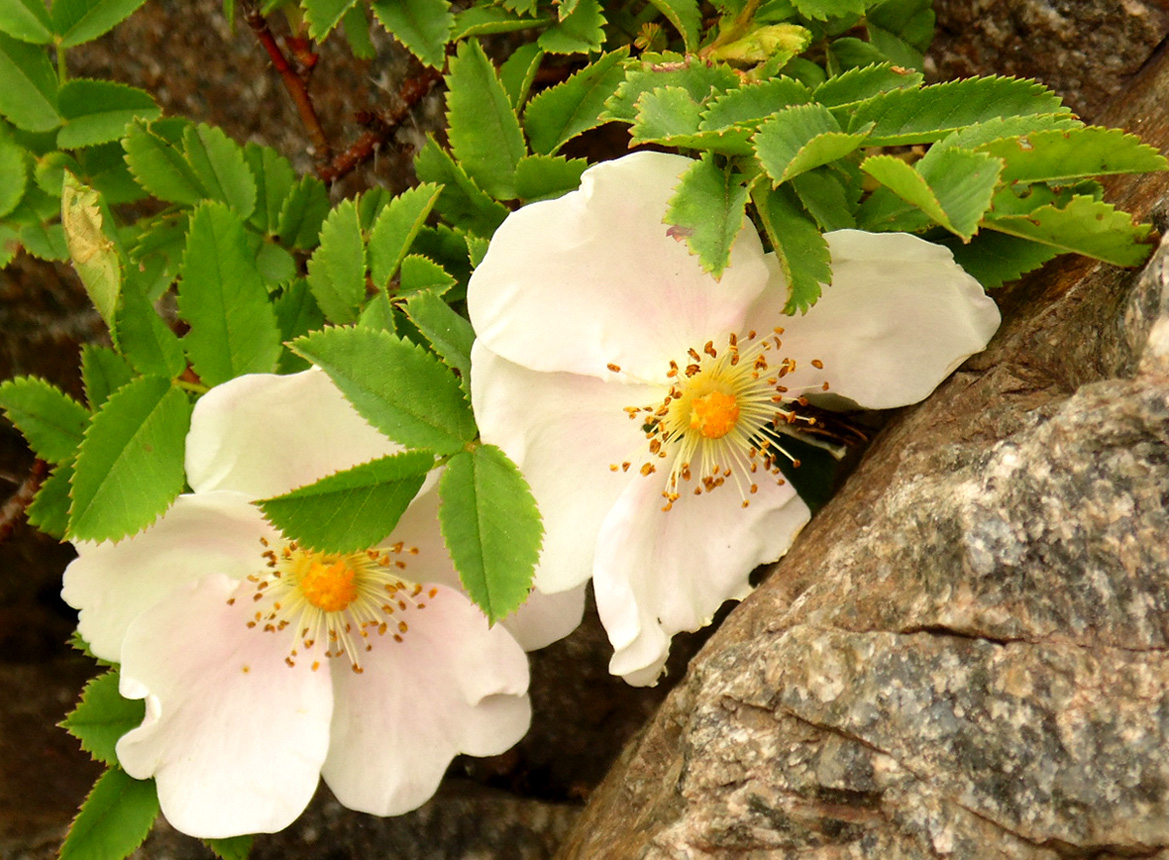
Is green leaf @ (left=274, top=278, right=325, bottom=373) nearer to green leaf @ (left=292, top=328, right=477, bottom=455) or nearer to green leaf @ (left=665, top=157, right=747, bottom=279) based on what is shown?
green leaf @ (left=292, top=328, right=477, bottom=455)

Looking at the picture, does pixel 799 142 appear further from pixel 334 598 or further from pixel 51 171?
pixel 51 171

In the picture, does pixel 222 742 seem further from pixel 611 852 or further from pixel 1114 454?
pixel 1114 454

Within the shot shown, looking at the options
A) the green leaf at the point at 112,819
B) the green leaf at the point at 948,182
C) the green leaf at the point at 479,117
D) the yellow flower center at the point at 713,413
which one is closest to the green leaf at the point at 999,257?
the green leaf at the point at 948,182

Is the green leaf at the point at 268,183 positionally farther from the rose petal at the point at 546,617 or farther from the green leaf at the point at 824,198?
the green leaf at the point at 824,198

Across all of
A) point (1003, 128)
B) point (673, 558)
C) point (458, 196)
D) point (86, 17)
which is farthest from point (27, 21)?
point (1003, 128)

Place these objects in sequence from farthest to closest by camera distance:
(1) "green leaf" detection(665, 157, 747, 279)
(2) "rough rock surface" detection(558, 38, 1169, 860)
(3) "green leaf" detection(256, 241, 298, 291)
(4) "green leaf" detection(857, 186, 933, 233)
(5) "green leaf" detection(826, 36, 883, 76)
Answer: (3) "green leaf" detection(256, 241, 298, 291) → (5) "green leaf" detection(826, 36, 883, 76) → (4) "green leaf" detection(857, 186, 933, 233) → (1) "green leaf" detection(665, 157, 747, 279) → (2) "rough rock surface" detection(558, 38, 1169, 860)

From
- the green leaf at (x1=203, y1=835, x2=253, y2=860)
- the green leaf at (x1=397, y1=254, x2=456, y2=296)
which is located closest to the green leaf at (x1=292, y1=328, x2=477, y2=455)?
the green leaf at (x1=397, y1=254, x2=456, y2=296)
